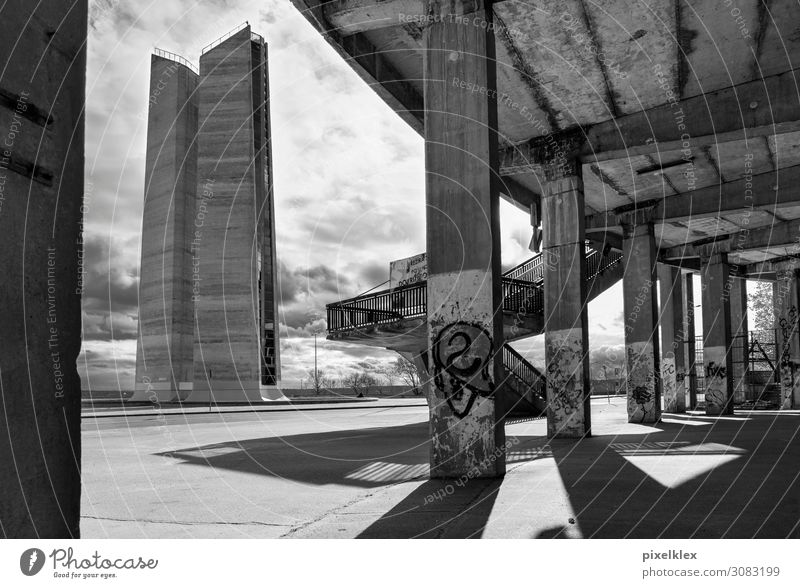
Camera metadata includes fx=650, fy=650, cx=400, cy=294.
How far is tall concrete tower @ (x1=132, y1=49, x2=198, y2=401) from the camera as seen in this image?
57.5 meters

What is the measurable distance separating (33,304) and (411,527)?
3.32m

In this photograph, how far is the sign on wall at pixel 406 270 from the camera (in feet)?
97.0

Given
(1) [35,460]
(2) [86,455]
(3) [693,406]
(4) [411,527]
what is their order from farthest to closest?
(3) [693,406] < (2) [86,455] < (4) [411,527] < (1) [35,460]

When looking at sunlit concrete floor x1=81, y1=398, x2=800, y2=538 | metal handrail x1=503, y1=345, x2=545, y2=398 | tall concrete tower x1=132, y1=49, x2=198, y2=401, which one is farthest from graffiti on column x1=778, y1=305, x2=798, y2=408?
tall concrete tower x1=132, y1=49, x2=198, y2=401

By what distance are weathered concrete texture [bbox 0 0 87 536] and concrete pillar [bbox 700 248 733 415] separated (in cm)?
2705

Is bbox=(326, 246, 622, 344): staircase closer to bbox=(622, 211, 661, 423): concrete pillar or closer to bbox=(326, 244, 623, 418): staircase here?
bbox=(326, 244, 623, 418): staircase

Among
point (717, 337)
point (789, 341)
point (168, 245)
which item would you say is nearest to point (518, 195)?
point (717, 337)

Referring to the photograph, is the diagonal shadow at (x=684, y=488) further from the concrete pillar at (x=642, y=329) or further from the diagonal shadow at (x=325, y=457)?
the concrete pillar at (x=642, y=329)

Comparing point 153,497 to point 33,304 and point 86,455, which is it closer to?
point 33,304

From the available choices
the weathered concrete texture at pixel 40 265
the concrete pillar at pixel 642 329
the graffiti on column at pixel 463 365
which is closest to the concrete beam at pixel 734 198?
the concrete pillar at pixel 642 329

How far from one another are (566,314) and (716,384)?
573 inches

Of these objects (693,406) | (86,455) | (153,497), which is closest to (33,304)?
(153,497)

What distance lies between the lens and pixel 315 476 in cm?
933
